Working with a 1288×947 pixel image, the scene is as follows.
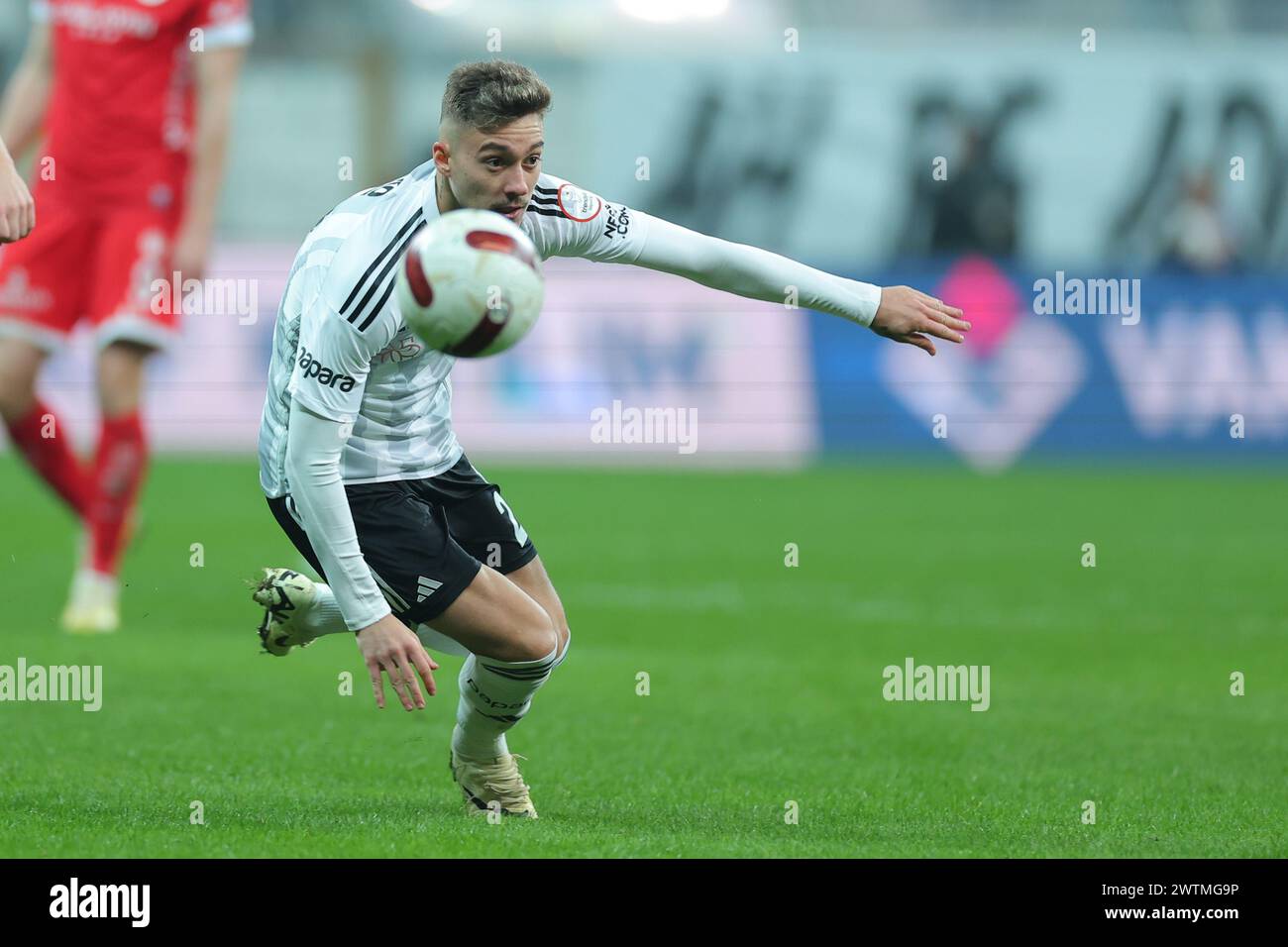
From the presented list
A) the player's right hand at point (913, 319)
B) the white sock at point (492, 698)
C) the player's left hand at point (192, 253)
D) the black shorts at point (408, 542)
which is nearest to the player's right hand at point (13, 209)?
the black shorts at point (408, 542)

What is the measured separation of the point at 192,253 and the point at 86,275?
0.56 m

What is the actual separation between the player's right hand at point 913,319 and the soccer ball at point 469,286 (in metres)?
1.13

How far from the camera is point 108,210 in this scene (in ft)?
29.4

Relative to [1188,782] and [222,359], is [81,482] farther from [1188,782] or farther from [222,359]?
[222,359]

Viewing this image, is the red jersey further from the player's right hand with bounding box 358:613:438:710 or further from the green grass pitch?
the player's right hand with bounding box 358:613:438:710

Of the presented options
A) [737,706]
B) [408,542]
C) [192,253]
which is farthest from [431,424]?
[192,253]

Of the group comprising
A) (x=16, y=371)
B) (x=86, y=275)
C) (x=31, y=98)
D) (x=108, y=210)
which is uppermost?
(x=31, y=98)

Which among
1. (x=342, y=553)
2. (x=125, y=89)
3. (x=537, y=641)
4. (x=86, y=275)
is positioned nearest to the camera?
(x=342, y=553)

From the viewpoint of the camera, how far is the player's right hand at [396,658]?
184 inches

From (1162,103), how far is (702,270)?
19.8 metres

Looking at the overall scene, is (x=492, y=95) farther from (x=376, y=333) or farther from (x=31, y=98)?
(x=31, y=98)

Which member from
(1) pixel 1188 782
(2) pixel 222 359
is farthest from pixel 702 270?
(2) pixel 222 359

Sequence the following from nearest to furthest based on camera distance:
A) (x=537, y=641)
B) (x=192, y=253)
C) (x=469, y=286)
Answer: (x=469, y=286)
(x=537, y=641)
(x=192, y=253)

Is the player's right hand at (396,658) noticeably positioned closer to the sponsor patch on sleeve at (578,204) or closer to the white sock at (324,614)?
the white sock at (324,614)
